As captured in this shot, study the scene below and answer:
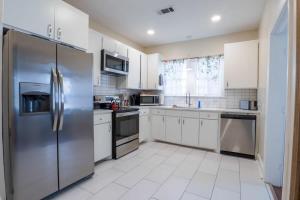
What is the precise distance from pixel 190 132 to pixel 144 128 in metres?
1.08

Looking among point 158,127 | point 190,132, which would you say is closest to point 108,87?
point 158,127

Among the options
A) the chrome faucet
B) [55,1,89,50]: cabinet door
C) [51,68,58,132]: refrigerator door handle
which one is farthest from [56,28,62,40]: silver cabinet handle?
the chrome faucet

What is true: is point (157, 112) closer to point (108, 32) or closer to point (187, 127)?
point (187, 127)

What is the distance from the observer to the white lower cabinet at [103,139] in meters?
2.66

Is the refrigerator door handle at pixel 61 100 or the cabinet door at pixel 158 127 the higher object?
the refrigerator door handle at pixel 61 100

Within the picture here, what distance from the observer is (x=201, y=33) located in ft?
12.7

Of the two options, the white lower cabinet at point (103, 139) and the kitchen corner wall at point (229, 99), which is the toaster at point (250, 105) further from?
the white lower cabinet at point (103, 139)

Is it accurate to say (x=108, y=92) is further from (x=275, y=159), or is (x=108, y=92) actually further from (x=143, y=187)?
(x=275, y=159)

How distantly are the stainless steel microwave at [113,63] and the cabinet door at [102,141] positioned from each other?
3.53 ft

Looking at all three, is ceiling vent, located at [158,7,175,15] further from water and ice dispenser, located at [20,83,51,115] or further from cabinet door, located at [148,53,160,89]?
water and ice dispenser, located at [20,83,51,115]

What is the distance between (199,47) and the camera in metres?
4.21

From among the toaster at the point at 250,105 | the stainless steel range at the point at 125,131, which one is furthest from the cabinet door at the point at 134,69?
the toaster at the point at 250,105

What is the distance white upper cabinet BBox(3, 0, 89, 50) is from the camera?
5.28ft

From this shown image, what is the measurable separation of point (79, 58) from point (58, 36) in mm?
348
